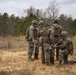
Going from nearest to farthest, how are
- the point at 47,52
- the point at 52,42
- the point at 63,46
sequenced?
the point at 63,46, the point at 47,52, the point at 52,42

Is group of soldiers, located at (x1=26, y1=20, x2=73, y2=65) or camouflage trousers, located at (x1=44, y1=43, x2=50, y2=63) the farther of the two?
camouflage trousers, located at (x1=44, y1=43, x2=50, y2=63)

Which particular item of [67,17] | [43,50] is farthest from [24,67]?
[67,17]

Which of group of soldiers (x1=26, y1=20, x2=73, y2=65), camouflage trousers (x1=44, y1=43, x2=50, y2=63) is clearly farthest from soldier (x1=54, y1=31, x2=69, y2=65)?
camouflage trousers (x1=44, y1=43, x2=50, y2=63)

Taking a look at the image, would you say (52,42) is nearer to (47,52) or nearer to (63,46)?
(47,52)

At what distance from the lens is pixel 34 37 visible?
53.1 ft

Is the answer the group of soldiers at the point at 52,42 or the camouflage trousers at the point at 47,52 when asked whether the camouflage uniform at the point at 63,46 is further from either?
the camouflage trousers at the point at 47,52

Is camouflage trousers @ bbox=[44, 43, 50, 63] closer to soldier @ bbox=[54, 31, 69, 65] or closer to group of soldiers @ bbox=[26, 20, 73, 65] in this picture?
group of soldiers @ bbox=[26, 20, 73, 65]

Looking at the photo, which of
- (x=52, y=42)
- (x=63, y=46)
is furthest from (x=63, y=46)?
(x=52, y=42)

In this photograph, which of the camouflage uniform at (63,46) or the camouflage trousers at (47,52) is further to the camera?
the camouflage trousers at (47,52)

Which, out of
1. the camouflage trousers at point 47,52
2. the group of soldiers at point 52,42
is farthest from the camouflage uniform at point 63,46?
the camouflage trousers at point 47,52

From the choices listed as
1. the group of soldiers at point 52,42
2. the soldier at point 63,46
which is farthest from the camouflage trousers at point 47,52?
the soldier at point 63,46

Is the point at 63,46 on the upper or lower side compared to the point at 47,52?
upper

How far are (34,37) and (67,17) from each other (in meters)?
47.9

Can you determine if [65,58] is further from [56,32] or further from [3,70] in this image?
[3,70]
